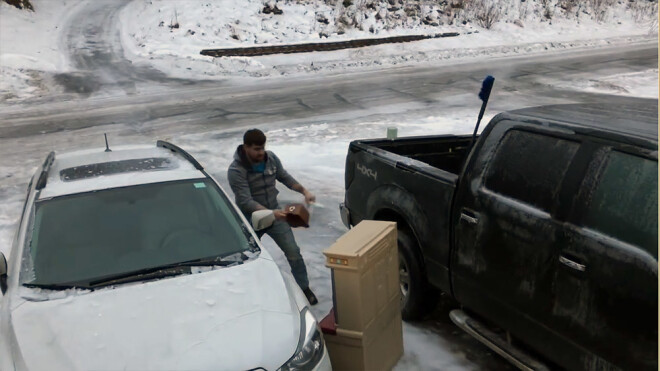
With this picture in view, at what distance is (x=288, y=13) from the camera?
27.4m

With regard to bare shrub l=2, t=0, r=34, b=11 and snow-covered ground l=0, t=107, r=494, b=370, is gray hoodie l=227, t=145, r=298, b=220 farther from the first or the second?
bare shrub l=2, t=0, r=34, b=11

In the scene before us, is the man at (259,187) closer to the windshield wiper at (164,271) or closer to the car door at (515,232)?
the windshield wiper at (164,271)

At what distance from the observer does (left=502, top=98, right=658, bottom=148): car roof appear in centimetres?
331

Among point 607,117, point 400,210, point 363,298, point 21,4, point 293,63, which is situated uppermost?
point 21,4

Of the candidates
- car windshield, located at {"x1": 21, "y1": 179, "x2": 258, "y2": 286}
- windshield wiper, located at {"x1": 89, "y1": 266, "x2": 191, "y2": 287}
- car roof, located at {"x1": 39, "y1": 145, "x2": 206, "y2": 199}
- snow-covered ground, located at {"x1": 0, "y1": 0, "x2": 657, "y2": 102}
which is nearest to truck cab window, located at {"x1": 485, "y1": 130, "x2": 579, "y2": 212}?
car windshield, located at {"x1": 21, "y1": 179, "x2": 258, "y2": 286}

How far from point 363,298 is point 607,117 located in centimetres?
191

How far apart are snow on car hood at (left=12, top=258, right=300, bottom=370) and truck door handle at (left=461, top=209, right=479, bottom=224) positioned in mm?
1366

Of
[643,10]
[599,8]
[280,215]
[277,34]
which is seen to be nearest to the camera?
[280,215]

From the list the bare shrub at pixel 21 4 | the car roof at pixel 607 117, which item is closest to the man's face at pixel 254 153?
the car roof at pixel 607 117

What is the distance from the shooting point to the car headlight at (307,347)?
307 centimetres

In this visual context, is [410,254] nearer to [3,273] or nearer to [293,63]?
[3,273]

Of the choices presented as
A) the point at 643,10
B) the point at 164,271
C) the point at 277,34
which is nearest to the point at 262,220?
the point at 164,271

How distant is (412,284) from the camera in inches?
188

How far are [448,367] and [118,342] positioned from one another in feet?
7.74
